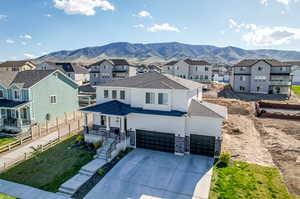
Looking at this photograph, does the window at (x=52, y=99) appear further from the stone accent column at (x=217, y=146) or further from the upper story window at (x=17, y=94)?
the stone accent column at (x=217, y=146)

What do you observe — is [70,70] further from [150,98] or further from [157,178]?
[157,178]

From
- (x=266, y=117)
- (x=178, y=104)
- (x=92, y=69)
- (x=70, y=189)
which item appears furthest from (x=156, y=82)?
(x=92, y=69)

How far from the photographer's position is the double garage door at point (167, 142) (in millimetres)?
16234

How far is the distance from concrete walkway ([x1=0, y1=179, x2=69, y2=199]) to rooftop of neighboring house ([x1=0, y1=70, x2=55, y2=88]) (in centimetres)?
1450

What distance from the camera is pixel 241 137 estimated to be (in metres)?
20.9

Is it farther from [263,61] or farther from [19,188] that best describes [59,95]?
[263,61]

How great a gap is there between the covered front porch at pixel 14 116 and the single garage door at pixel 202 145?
64.7ft

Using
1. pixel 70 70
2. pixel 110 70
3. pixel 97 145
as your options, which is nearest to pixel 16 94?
pixel 97 145

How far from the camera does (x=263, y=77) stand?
49.2m

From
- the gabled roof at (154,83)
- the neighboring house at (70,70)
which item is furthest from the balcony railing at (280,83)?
the neighboring house at (70,70)

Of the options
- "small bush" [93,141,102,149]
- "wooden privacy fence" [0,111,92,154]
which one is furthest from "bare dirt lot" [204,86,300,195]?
"wooden privacy fence" [0,111,92,154]

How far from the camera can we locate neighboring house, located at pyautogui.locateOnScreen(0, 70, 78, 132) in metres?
23.6

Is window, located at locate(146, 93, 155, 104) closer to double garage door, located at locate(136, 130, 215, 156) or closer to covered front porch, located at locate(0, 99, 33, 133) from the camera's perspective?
double garage door, located at locate(136, 130, 215, 156)

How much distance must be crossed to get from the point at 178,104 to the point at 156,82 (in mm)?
3125
